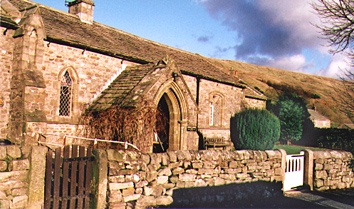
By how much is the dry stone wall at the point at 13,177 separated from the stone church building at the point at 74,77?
549cm

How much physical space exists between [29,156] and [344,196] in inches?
438

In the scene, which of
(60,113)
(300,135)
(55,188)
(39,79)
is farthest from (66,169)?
(300,135)

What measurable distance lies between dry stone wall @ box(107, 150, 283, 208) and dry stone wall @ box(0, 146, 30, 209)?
5.73 ft

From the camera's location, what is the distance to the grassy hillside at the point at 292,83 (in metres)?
61.2

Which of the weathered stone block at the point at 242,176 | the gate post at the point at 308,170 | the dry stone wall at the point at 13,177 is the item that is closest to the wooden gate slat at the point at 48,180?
the dry stone wall at the point at 13,177

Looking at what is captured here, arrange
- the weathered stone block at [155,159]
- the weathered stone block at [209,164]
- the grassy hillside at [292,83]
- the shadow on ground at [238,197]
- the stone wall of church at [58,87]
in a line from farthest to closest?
1. the grassy hillside at [292,83]
2. the stone wall of church at [58,87]
3. the weathered stone block at [209,164]
4. the shadow on ground at [238,197]
5. the weathered stone block at [155,159]

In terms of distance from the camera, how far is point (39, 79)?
11.7 meters

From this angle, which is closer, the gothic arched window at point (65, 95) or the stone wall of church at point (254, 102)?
the gothic arched window at point (65, 95)

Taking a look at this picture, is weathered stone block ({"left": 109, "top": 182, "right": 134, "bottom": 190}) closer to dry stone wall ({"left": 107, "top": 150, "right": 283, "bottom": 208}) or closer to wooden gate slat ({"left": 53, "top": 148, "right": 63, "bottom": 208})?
dry stone wall ({"left": 107, "top": 150, "right": 283, "bottom": 208})

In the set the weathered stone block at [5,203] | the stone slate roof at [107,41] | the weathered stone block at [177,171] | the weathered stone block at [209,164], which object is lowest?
the weathered stone block at [5,203]

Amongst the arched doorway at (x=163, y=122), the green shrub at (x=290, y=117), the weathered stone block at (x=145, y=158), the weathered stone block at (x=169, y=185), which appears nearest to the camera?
the weathered stone block at (x=145, y=158)

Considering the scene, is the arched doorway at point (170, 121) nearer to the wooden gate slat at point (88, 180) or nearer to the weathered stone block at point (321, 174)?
the weathered stone block at point (321, 174)

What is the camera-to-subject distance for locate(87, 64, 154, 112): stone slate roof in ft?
42.0

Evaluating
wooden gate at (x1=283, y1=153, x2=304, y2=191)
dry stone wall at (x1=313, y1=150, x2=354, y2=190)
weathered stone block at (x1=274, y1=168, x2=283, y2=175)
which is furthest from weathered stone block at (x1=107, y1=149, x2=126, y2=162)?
dry stone wall at (x1=313, y1=150, x2=354, y2=190)
